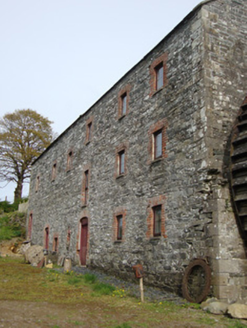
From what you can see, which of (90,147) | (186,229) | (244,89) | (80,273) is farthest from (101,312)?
(90,147)

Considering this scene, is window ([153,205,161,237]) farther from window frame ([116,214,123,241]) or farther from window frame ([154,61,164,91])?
window frame ([154,61,164,91])

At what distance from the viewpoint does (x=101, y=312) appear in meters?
7.77

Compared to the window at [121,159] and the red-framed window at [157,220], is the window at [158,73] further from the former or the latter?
the red-framed window at [157,220]

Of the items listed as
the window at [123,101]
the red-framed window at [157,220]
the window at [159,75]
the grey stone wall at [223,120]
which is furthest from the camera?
the window at [123,101]

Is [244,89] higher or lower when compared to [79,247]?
higher

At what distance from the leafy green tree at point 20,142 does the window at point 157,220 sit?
25.5 meters

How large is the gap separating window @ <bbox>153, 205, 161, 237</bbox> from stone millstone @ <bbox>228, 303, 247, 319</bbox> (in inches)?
150

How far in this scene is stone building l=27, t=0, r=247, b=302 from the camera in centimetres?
909

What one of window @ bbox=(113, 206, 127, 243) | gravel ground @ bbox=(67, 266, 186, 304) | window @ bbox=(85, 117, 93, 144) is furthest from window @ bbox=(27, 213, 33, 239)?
window @ bbox=(113, 206, 127, 243)

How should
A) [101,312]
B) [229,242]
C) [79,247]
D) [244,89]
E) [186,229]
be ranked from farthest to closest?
[79,247] < [244,89] < [186,229] < [229,242] < [101,312]

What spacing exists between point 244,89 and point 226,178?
10.1ft

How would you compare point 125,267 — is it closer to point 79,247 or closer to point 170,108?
point 79,247

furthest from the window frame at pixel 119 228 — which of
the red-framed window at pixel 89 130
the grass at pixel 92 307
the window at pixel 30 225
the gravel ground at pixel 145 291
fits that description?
the window at pixel 30 225

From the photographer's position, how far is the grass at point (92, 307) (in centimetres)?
682
